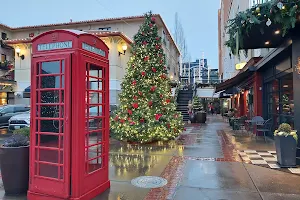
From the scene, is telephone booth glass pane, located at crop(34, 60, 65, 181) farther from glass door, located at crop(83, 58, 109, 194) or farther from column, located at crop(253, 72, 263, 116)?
column, located at crop(253, 72, 263, 116)

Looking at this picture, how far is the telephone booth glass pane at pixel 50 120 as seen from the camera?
13.7ft

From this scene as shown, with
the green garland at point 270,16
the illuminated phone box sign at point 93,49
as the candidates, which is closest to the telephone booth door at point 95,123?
the illuminated phone box sign at point 93,49

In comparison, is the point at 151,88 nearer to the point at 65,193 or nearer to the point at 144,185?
the point at 144,185

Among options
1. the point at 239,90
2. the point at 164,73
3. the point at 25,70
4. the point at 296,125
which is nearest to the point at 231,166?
the point at 296,125

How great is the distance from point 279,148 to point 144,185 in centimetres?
376

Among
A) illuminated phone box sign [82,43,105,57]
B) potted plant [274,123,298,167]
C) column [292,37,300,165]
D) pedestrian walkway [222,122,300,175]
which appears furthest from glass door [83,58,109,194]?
column [292,37,300,165]

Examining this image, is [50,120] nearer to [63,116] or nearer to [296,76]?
[63,116]

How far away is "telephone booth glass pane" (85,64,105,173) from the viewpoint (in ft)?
14.5

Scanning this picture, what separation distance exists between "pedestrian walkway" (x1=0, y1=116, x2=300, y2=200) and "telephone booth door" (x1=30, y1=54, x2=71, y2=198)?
87cm

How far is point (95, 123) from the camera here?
194 inches

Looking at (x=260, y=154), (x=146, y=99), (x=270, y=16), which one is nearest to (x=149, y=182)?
(x=260, y=154)

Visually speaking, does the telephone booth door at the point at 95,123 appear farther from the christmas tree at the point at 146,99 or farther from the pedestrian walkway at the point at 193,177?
the christmas tree at the point at 146,99

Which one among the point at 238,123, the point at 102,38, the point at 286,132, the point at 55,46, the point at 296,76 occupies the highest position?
the point at 102,38

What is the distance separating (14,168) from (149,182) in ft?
8.52
